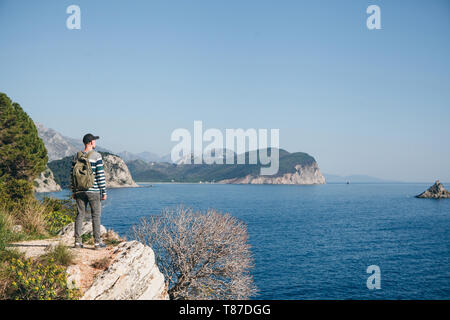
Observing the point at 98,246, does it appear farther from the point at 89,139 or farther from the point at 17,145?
the point at 17,145

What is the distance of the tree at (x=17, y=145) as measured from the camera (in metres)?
45.7

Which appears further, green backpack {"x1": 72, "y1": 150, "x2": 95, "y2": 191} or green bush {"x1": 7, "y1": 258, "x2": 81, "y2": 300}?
green backpack {"x1": 72, "y1": 150, "x2": 95, "y2": 191}

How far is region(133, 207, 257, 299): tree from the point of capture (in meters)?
17.6

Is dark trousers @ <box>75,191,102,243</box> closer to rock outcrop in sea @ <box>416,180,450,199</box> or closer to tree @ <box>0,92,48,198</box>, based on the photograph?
tree @ <box>0,92,48,198</box>

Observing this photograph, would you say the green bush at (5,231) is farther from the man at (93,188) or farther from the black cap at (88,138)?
the black cap at (88,138)

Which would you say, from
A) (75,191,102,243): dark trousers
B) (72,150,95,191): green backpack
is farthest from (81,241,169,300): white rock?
(72,150,95,191): green backpack

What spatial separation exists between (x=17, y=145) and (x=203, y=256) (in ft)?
137

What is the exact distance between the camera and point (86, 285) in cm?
949

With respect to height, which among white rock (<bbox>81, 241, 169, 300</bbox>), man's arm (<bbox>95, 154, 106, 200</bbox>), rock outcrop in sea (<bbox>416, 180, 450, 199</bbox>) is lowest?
rock outcrop in sea (<bbox>416, 180, 450, 199</bbox>)

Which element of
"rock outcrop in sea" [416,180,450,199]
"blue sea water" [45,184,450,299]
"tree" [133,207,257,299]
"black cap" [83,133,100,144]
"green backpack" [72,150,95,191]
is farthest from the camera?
"rock outcrop in sea" [416,180,450,199]

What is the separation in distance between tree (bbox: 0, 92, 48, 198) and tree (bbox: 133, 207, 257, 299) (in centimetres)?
3449

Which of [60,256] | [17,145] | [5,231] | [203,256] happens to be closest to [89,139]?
[60,256]

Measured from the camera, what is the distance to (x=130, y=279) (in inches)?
402
